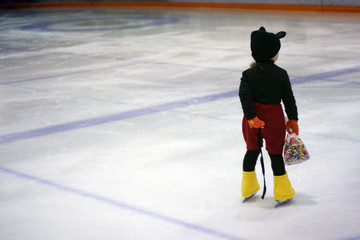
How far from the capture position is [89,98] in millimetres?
6922

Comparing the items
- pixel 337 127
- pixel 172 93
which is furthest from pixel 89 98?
pixel 337 127

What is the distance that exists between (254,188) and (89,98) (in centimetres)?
365

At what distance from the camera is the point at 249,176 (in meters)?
3.63

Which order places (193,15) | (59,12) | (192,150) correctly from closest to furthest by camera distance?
(192,150), (193,15), (59,12)

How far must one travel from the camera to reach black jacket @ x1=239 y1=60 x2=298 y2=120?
11.2 ft

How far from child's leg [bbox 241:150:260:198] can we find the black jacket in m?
0.32

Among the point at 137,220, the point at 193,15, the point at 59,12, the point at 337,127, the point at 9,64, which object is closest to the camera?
the point at 137,220

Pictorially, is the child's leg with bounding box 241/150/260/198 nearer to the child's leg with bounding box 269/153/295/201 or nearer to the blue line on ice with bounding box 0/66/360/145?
the child's leg with bounding box 269/153/295/201

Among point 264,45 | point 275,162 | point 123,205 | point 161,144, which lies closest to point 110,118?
point 161,144

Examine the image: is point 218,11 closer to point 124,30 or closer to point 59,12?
point 124,30

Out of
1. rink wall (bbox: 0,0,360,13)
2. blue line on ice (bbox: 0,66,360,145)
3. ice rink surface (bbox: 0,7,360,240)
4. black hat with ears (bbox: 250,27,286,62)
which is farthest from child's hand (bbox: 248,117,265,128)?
rink wall (bbox: 0,0,360,13)

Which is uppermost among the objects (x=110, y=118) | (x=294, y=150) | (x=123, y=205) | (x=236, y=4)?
(x=294, y=150)

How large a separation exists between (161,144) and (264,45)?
1.78m

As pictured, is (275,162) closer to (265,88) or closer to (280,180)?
(280,180)
